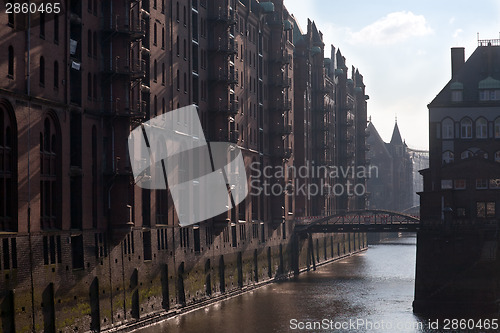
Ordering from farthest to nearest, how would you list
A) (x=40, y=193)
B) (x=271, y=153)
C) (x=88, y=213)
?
(x=271, y=153) → (x=88, y=213) → (x=40, y=193)

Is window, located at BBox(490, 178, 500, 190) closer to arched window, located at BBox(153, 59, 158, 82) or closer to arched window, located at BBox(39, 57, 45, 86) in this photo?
arched window, located at BBox(153, 59, 158, 82)

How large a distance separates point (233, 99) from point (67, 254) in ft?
131

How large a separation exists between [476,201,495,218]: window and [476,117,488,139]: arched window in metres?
11.3

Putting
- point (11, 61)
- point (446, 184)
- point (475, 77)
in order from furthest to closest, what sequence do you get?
point (475, 77) → point (446, 184) → point (11, 61)

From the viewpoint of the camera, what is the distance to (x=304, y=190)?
422 ft

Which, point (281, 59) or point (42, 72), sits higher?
point (281, 59)

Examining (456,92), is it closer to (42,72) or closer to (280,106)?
(280,106)

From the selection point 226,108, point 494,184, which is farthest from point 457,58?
point 226,108

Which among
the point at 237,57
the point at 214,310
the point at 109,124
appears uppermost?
the point at 237,57

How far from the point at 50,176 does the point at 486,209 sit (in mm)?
38334

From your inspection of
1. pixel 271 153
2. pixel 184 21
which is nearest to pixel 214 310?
pixel 184 21

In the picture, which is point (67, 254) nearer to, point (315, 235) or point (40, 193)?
point (40, 193)

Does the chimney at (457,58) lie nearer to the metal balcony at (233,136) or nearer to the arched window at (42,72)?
the metal balcony at (233,136)
